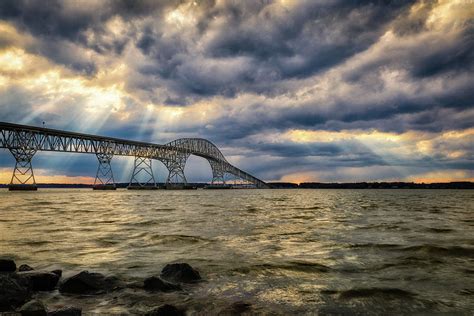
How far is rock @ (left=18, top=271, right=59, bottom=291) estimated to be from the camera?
577 centimetres

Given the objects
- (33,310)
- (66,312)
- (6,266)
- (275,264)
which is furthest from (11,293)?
(275,264)

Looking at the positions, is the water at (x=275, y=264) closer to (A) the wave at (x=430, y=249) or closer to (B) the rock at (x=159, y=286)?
(A) the wave at (x=430, y=249)

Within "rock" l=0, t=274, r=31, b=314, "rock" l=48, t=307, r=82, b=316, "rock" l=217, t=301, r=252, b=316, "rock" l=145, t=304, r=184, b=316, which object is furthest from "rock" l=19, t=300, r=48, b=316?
"rock" l=217, t=301, r=252, b=316

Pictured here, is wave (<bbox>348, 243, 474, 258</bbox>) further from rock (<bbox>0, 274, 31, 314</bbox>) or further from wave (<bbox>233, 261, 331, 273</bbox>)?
rock (<bbox>0, 274, 31, 314</bbox>)

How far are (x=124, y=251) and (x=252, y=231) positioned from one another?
583 cm

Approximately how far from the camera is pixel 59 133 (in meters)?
72.9

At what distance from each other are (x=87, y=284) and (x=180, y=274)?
5.57 ft

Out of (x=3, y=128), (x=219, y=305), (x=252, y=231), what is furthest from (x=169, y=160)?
(x=219, y=305)

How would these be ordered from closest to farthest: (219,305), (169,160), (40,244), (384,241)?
(219,305) → (40,244) → (384,241) → (169,160)

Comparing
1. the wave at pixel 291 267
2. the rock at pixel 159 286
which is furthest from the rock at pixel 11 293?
the wave at pixel 291 267

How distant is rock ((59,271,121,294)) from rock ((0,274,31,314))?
583 millimetres

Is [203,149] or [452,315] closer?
[452,315]

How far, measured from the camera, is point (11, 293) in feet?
16.1

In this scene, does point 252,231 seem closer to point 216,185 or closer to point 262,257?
point 262,257
